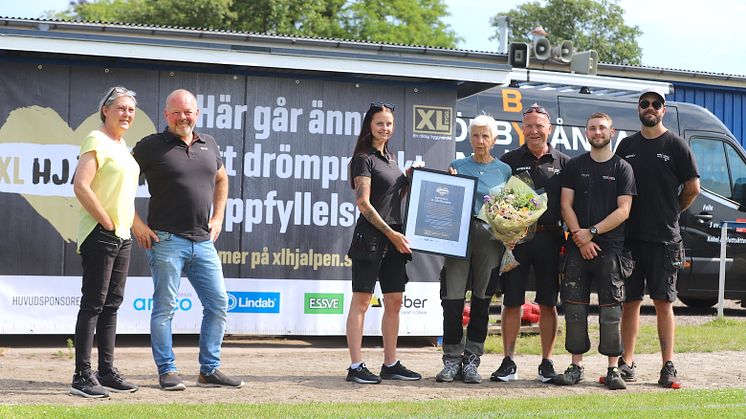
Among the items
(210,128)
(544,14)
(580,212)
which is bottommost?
(580,212)

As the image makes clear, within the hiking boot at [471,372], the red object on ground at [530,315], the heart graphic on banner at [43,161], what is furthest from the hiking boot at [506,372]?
the heart graphic on banner at [43,161]

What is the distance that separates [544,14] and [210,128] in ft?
173

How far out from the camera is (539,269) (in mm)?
8156

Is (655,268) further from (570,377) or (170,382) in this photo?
(170,382)

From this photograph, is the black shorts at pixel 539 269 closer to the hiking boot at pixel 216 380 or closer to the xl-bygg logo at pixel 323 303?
the hiking boot at pixel 216 380

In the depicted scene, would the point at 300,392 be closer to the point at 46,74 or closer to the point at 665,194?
the point at 665,194

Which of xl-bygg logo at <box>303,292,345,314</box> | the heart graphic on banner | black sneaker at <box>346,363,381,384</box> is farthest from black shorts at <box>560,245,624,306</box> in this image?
the heart graphic on banner

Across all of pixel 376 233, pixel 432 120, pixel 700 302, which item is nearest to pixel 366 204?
pixel 376 233

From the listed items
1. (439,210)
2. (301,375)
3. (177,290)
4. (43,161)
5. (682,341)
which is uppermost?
(43,161)

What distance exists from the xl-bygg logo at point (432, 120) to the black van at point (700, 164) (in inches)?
130

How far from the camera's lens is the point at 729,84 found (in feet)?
84.5

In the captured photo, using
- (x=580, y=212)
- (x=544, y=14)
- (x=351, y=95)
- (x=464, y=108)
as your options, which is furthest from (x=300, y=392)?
(x=544, y=14)

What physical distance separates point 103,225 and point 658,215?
4.11 metres

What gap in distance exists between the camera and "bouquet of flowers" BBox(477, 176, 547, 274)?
7629mm
